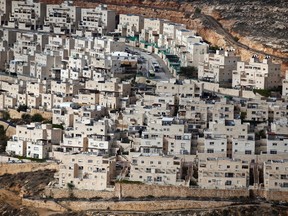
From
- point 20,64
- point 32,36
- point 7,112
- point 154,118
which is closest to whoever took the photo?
point 154,118

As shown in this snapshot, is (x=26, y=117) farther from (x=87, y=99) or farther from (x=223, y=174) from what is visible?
(x=223, y=174)

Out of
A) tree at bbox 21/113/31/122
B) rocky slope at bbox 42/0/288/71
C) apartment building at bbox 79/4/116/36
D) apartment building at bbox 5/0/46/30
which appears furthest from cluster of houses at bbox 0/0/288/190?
apartment building at bbox 5/0/46/30

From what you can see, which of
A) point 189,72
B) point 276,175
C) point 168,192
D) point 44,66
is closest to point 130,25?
point 44,66

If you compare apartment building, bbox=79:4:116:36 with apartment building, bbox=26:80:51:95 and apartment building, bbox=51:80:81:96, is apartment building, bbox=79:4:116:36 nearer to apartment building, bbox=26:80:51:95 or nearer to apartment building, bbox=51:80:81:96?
apartment building, bbox=26:80:51:95

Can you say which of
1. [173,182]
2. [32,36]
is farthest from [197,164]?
[32,36]

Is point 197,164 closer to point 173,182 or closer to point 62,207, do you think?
point 173,182
